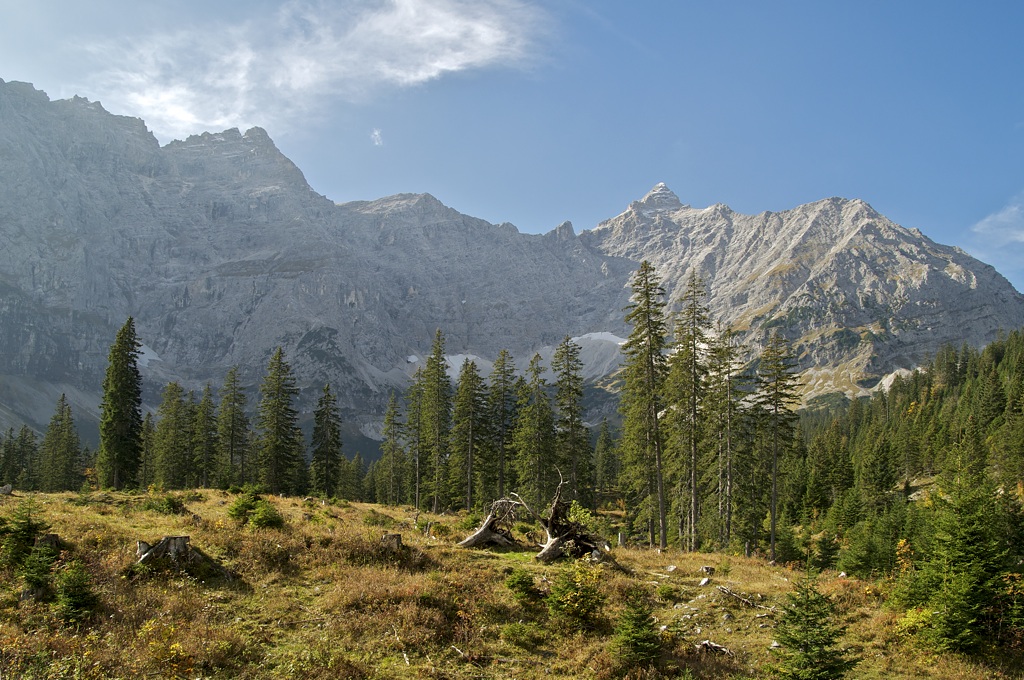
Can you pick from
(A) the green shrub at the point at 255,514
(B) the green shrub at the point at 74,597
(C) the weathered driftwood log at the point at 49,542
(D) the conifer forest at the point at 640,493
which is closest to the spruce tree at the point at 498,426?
(D) the conifer forest at the point at 640,493

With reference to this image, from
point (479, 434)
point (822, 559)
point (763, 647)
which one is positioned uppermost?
point (479, 434)

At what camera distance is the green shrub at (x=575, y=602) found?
45.7ft

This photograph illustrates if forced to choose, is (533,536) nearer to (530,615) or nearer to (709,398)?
(530,615)

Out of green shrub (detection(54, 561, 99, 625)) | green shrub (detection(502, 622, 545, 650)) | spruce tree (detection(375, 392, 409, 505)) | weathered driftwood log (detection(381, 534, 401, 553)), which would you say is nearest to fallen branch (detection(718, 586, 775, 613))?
green shrub (detection(502, 622, 545, 650))

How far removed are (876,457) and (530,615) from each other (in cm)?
8101

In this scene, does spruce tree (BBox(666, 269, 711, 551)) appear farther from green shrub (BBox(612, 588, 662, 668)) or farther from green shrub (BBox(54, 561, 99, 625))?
→ green shrub (BBox(54, 561, 99, 625))

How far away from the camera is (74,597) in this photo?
1160 cm

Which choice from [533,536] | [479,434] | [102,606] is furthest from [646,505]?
[102,606]

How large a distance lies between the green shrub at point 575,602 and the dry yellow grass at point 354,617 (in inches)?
12.1

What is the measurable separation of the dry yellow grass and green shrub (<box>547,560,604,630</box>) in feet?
1.01

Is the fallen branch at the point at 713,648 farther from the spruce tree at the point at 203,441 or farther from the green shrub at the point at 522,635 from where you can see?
the spruce tree at the point at 203,441

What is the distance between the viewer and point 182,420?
61344mm

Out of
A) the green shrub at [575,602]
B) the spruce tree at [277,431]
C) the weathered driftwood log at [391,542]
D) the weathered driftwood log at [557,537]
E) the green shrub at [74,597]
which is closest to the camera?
the green shrub at [74,597]

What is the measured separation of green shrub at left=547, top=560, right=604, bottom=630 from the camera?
45.7 feet
